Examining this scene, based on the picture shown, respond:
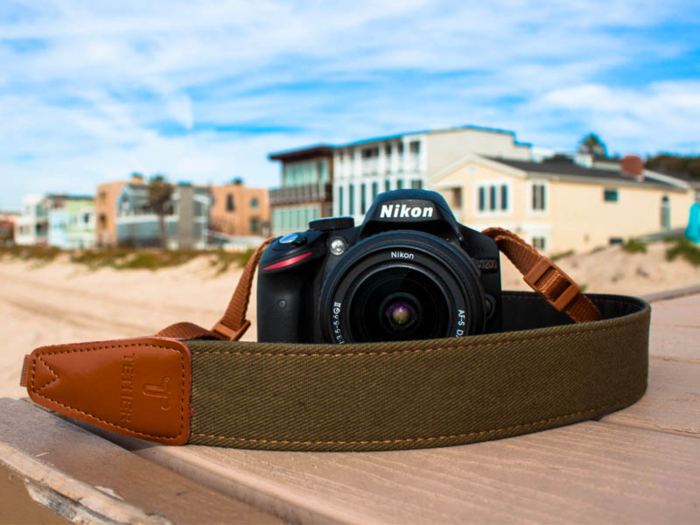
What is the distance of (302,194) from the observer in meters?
31.5

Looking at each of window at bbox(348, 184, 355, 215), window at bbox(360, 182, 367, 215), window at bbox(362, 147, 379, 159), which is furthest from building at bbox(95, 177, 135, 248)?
window at bbox(362, 147, 379, 159)

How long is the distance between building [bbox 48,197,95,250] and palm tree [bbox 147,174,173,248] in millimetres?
12672

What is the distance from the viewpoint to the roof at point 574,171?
21.2 meters

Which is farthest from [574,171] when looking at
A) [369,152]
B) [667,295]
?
[667,295]

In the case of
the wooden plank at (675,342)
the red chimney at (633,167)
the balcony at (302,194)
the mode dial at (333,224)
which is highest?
the red chimney at (633,167)

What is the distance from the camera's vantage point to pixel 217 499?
2.33 ft

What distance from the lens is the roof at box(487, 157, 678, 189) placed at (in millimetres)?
21156

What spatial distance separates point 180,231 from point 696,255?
32.2 meters

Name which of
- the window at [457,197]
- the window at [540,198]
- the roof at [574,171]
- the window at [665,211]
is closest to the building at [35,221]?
the window at [457,197]

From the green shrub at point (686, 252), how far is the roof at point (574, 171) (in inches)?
382

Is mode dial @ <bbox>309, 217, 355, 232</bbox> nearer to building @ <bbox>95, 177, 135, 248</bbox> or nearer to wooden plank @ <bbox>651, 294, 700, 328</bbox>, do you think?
wooden plank @ <bbox>651, 294, 700, 328</bbox>

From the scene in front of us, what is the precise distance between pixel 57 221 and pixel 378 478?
59363mm

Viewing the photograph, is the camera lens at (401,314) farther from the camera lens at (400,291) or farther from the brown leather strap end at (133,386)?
the brown leather strap end at (133,386)

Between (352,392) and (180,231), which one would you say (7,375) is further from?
(180,231)
